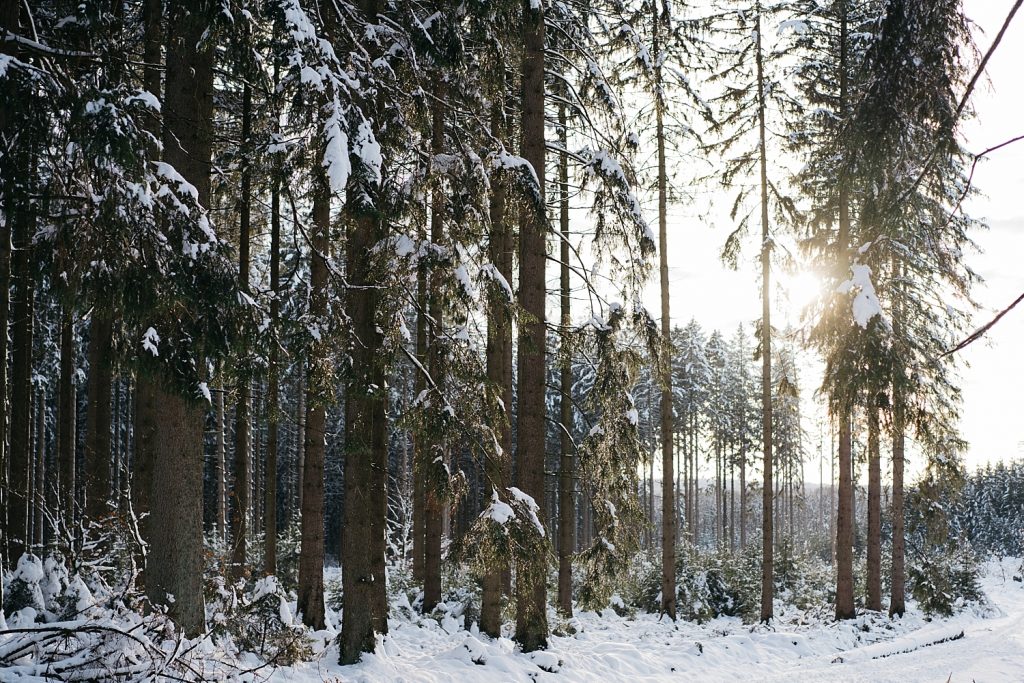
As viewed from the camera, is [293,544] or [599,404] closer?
[599,404]

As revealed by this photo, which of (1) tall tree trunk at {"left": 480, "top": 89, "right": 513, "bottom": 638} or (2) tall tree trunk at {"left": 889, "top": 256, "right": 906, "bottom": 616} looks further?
(2) tall tree trunk at {"left": 889, "top": 256, "right": 906, "bottom": 616}

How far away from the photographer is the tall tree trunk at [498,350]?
7828mm

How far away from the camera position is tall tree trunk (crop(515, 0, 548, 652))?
8.91 meters

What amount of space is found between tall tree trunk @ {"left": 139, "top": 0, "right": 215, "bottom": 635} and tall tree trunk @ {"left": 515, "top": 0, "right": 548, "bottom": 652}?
4011 mm

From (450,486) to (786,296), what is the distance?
11.2 meters

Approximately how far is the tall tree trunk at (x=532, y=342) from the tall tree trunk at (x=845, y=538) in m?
9.50

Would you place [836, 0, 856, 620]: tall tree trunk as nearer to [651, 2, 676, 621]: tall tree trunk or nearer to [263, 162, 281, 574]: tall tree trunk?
[651, 2, 676, 621]: tall tree trunk

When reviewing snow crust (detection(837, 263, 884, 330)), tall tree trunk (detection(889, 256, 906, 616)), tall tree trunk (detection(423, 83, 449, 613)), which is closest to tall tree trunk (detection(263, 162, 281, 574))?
tall tree trunk (detection(423, 83, 449, 613))

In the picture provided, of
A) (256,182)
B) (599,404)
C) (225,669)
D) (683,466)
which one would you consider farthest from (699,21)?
(683,466)

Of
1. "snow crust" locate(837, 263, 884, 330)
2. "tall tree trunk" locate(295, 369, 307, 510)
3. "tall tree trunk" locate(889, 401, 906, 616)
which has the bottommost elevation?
"tall tree trunk" locate(889, 401, 906, 616)

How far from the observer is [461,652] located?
8352 mm

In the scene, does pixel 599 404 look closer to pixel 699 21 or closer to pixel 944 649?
pixel 944 649

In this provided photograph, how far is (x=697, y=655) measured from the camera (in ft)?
35.6

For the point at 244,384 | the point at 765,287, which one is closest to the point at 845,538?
the point at 765,287
